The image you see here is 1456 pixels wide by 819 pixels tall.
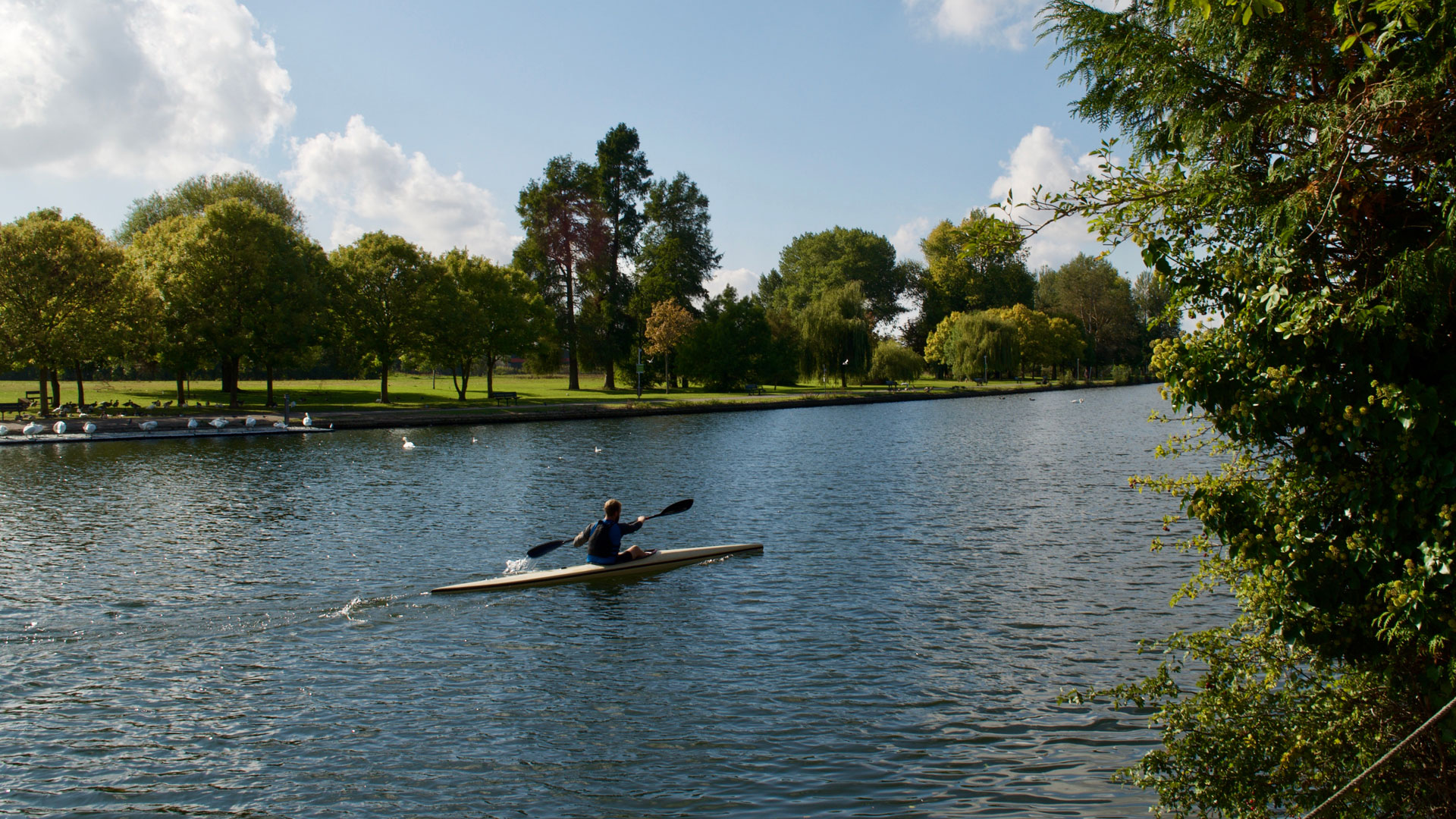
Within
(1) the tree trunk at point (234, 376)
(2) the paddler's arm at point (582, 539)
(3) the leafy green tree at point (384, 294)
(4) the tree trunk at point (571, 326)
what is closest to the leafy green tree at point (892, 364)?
(4) the tree trunk at point (571, 326)

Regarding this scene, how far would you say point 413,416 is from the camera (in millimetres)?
45156

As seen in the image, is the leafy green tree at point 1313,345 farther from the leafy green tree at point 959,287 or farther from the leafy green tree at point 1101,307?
the leafy green tree at point 1101,307

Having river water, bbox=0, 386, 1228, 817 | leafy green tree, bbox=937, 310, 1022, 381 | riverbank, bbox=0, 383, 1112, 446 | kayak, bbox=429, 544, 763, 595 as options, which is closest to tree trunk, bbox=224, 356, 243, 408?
riverbank, bbox=0, 383, 1112, 446

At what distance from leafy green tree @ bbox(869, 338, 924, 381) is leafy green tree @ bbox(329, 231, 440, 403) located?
43.6 meters

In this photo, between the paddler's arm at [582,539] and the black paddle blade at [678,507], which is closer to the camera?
the paddler's arm at [582,539]

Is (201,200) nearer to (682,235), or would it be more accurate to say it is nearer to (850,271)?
(682,235)

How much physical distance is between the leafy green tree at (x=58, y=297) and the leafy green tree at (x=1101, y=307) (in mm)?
103165

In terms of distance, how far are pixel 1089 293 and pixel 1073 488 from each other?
10449 centimetres

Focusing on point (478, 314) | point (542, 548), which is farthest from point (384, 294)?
point (542, 548)

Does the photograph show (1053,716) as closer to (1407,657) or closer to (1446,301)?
(1407,657)

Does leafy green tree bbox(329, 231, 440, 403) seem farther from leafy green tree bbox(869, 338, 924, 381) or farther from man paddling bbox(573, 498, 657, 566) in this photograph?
leafy green tree bbox(869, 338, 924, 381)

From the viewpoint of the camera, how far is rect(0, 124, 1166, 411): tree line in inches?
1625

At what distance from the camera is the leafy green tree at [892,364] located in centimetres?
8675

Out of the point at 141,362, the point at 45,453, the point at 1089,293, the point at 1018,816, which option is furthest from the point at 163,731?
the point at 1089,293
